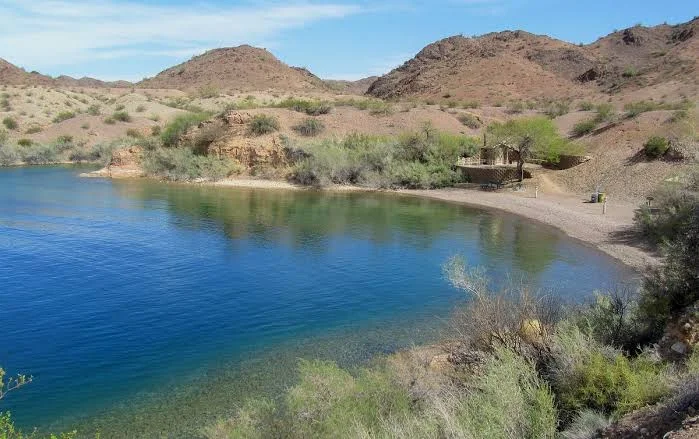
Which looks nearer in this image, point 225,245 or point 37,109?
point 225,245

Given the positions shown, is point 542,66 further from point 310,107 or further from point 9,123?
point 9,123

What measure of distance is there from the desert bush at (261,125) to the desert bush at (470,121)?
20.3 meters

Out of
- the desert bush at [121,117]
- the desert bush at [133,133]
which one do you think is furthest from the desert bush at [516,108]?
the desert bush at [121,117]

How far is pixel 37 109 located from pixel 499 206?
7112 centimetres

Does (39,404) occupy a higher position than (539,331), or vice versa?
(539,331)

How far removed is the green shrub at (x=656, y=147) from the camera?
34.1 meters

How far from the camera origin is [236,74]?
111m

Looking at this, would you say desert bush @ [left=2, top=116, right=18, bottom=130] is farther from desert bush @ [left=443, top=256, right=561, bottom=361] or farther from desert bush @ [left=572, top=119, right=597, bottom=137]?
desert bush @ [left=443, top=256, right=561, bottom=361]

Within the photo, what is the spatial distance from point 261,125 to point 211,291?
34.3 m

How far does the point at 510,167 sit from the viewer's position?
39062mm

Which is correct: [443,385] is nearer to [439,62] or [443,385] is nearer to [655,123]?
[655,123]

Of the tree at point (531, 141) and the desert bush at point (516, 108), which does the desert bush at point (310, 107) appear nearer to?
the tree at point (531, 141)

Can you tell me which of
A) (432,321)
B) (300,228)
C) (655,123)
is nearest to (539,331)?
(432,321)

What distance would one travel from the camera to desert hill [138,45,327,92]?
106 m
